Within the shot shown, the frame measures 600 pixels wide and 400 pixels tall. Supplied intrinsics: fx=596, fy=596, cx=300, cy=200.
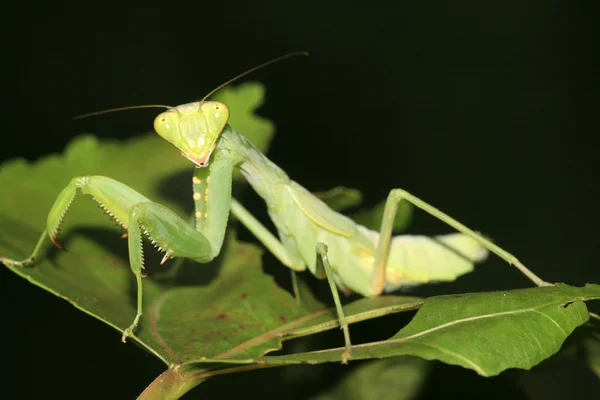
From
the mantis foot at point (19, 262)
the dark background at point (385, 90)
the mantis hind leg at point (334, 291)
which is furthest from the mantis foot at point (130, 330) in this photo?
the dark background at point (385, 90)

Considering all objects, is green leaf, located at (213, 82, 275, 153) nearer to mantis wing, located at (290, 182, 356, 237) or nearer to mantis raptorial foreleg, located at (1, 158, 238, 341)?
mantis wing, located at (290, 182, 356, 237)

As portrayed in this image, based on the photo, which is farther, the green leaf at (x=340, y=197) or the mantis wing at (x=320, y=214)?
the green leaf at (x=340, y=197)

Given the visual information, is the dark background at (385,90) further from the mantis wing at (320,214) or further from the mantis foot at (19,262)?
the mantis foot at (19,262)

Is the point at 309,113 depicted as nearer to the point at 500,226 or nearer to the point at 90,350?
the point at 500,226

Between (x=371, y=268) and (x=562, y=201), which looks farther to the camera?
(x=562, y=201)

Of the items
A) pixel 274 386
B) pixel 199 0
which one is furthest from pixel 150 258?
pixel 199 0

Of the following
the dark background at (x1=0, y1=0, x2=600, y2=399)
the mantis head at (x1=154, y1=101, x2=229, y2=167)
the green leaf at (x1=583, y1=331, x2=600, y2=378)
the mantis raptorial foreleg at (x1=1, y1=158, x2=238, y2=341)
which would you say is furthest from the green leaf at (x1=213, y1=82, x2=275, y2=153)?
the green leaf at (x1=583, y1=331, x2=600, y2=378)

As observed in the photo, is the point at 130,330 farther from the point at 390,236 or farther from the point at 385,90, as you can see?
the point at 385,90

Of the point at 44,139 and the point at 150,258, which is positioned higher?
the point at 44,139
